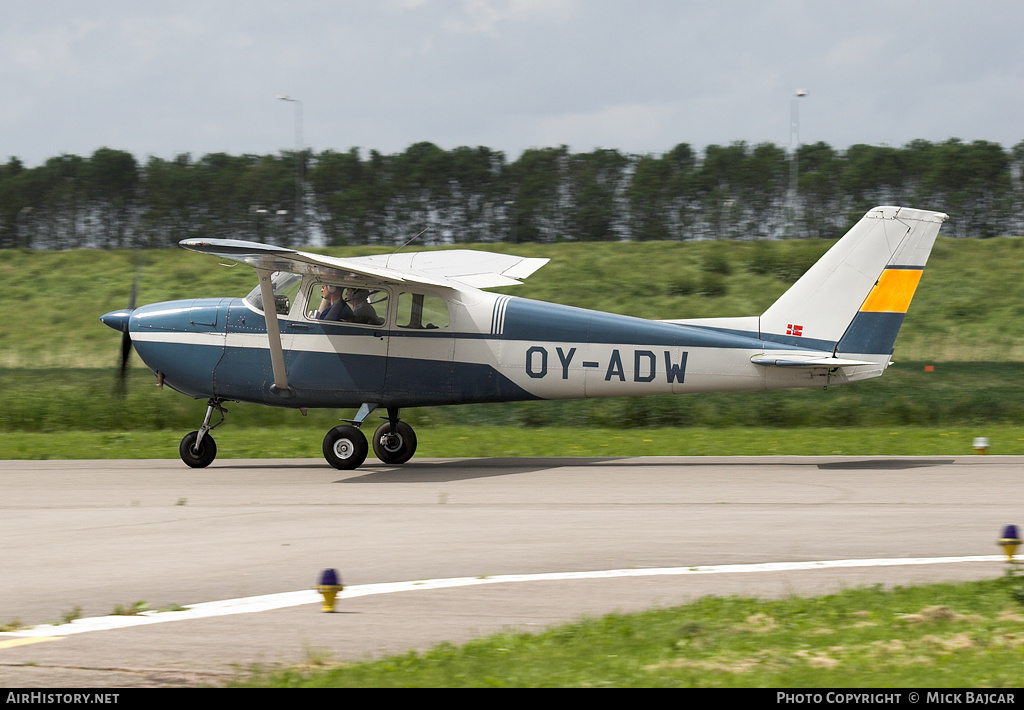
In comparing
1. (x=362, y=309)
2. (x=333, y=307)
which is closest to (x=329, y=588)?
(x=362, y=309)

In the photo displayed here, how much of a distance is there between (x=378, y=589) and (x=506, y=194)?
42090mm

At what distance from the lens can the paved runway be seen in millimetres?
5980

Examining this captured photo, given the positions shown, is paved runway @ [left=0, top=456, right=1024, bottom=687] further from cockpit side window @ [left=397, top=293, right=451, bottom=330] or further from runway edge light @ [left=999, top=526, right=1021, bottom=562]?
cockpit side window @ [left=397, top=293, right=451, bottom=330]

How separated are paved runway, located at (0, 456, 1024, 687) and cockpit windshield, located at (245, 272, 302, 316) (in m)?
2.35

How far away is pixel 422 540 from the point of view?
9195 mm

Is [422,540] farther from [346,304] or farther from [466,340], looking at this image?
[346,304]

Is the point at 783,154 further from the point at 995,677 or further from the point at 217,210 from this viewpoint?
the point at 995,677

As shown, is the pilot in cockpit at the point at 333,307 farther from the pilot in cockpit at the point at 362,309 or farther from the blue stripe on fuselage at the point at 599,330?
the blue stripe on fuselage at the point at 599,330

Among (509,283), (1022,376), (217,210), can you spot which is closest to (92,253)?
(217,210)

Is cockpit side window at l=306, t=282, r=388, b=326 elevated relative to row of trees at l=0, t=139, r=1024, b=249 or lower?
lower

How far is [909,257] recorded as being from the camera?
1391cm

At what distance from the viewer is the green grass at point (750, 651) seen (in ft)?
15.9

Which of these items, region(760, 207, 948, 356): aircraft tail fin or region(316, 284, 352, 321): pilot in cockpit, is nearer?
region(760, 207, 948, 356): aircraft tail fin

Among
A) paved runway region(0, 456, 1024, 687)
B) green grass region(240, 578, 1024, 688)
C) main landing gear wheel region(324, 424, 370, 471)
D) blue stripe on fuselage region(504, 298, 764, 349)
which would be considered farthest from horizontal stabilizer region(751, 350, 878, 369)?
→ green grass region(240, 578, 1024, 688)
